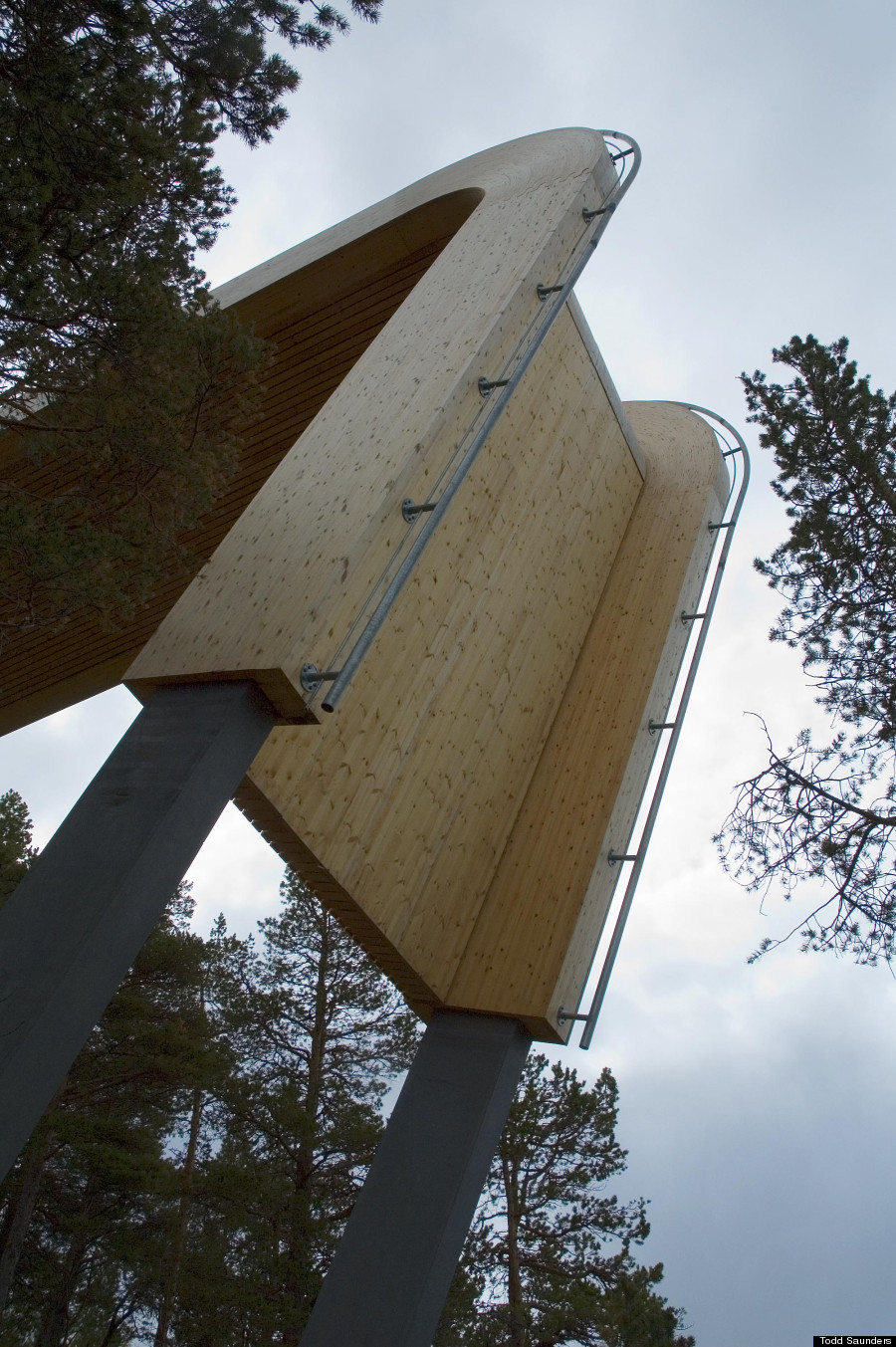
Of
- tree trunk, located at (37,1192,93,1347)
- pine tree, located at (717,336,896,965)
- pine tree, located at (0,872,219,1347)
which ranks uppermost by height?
pine tree, located at (717,336,896,965)

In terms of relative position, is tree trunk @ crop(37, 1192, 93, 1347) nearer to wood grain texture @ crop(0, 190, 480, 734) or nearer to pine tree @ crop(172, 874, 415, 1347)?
pine tree @ crop(172, 874, 415, 1347)

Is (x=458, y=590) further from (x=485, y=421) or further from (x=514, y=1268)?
(x=514, y=1268)

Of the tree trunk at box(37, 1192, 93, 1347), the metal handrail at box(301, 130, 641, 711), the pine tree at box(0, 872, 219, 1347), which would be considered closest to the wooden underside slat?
the metal handrail at box(301, 130, 641, 711)

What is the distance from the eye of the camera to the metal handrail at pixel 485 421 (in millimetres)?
3926

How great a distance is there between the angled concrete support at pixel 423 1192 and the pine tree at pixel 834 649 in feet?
5.78

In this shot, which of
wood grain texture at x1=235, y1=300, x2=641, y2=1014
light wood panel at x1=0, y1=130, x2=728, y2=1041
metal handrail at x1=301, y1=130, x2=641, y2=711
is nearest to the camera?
metal handrail at x1=301, y1=130, x2=641, y2=711

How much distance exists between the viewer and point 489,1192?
40.9ft

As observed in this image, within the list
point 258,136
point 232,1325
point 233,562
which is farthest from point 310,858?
point 232,1325

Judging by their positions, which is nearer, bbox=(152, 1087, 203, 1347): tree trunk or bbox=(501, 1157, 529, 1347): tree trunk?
bbox=(501, 1157, 529, 1347): tree trunk

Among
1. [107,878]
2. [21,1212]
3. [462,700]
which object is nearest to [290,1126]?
[21,1212]

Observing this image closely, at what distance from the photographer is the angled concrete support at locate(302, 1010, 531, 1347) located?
4773 mm

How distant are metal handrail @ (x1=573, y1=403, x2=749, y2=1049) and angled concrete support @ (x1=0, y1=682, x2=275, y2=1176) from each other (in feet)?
9.72

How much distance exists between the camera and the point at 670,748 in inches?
272

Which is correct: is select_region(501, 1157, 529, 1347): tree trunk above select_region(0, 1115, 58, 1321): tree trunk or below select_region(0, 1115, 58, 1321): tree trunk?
above
